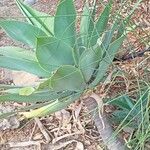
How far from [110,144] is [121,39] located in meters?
0.41

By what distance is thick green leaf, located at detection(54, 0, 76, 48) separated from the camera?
148 centimetres

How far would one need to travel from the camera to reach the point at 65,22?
60.7 inches

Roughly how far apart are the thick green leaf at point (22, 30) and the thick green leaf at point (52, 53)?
0.35 ft

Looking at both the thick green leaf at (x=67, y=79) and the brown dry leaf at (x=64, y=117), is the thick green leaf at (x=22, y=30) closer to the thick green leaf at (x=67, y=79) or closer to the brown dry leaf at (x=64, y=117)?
the thick green leaf at (x=67, y=79)

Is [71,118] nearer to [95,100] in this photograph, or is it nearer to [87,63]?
[95,100]

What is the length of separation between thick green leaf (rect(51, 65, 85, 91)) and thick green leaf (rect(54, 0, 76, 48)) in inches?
3.9

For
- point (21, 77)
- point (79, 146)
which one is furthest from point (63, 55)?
point (21, 77)

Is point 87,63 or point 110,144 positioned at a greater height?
point 87,63

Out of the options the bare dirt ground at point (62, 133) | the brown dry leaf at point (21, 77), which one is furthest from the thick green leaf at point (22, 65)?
the brown dry leaf at point (21, 77)

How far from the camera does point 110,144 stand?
1.69 metres

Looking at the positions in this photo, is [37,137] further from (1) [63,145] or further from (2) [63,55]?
(2) [63,55]

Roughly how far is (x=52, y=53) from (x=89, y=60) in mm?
124

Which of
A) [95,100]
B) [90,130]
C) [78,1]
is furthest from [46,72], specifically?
[78,1]

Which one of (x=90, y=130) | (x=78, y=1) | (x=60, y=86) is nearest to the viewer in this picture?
(x=60, y=86)
